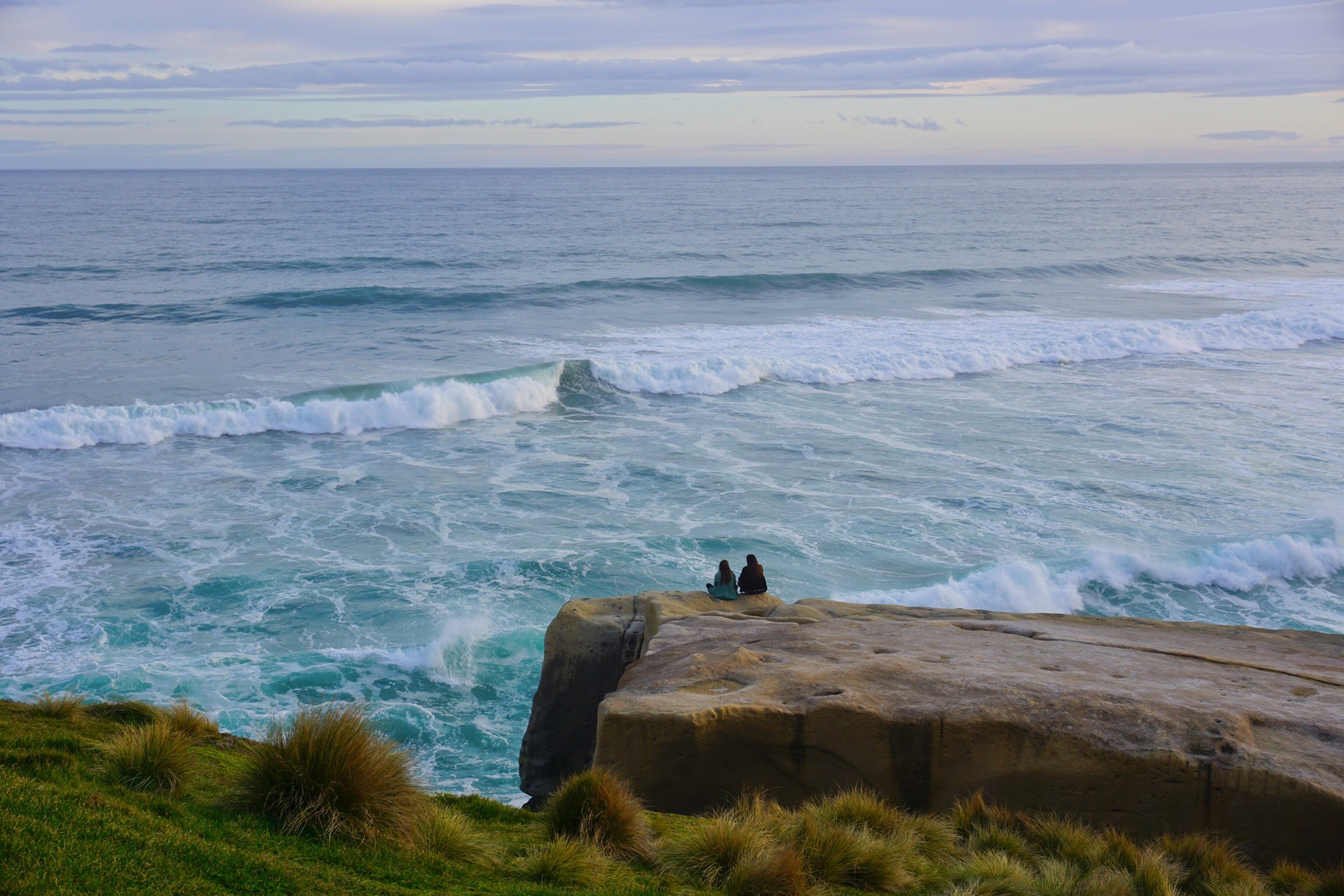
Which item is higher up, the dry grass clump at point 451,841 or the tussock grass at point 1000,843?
the dry grass clump at point 451,841

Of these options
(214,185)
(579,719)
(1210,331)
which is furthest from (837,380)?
(214,185)

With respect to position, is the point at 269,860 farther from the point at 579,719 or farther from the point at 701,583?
the point at 701,583

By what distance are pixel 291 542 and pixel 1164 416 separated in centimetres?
2095

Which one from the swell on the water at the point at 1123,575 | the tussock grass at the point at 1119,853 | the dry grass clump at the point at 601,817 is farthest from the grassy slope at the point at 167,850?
the swell on the water at the point at 1123,575

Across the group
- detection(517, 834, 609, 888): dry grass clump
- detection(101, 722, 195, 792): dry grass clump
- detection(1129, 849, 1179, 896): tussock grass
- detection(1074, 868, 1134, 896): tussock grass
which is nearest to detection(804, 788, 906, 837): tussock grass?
detection(1074, 868, 1134, 896): tussock grass

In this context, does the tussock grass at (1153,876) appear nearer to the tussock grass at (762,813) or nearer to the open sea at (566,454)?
the tussock grass at (762,813)

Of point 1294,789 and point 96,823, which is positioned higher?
point 96,823

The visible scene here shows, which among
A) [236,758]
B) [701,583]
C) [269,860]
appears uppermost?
[269,860]

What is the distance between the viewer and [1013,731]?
750cm

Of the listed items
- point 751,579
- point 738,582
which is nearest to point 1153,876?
point 751,579

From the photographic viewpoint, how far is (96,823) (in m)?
5.23

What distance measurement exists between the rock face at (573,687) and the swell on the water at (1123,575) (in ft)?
18.0

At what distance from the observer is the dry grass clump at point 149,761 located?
241 inches

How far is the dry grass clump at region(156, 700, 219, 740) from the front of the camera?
7.65 meters
